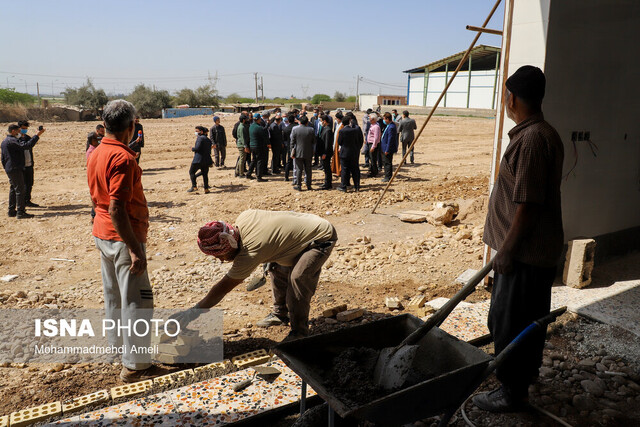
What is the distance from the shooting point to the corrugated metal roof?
104 ft

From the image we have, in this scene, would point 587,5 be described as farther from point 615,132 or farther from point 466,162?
point 466,162

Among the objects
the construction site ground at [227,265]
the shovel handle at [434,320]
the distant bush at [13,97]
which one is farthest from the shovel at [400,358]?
the distant bush at [13,97]

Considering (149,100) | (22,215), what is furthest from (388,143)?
Answer: (149,100)

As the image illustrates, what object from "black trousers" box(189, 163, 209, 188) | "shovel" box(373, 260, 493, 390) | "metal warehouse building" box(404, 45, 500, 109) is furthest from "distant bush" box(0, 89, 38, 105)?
"shovel" box(373, 260, 493, 390)

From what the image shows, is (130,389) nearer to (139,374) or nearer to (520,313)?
(139,374)

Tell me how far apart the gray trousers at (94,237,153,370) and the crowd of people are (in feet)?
25.0

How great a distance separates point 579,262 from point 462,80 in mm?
32181

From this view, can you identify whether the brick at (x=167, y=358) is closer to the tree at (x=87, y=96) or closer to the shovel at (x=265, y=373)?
the shovel at (x=265, y=373)

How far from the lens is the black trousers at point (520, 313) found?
278cm

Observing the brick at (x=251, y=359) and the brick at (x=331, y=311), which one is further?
the brick at (x=331, y=311)

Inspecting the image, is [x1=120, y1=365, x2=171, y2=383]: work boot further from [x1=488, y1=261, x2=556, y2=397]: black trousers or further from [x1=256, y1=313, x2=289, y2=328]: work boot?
[x1=488, y1=261, x2=556, y2=397]: black trousers

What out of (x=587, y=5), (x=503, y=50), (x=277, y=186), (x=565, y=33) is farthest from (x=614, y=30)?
(x=277, y=186)

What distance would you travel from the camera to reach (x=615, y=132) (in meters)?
5.36

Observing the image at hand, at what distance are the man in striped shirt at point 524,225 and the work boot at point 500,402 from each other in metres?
0.03
